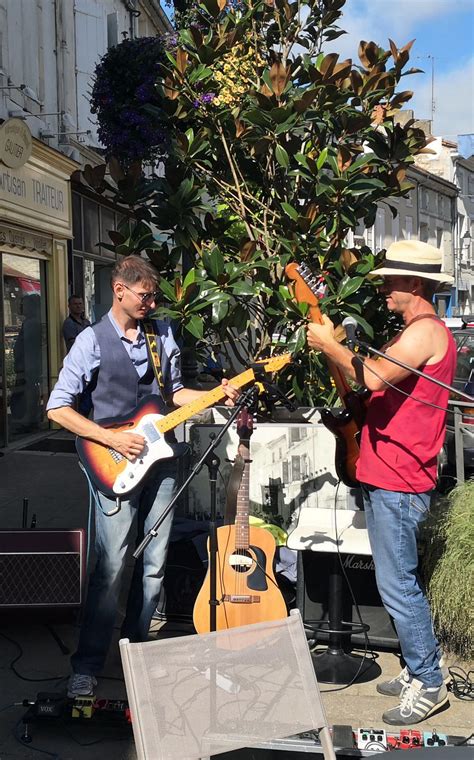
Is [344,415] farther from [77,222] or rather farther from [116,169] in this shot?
[77,222]

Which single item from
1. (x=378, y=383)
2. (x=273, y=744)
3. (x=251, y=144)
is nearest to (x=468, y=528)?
(x=378, y=383)

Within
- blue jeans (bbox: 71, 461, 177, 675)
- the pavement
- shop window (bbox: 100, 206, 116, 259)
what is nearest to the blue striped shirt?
blue jeans (bbox: 71, 461, 177, 675)

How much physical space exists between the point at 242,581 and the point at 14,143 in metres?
6.94

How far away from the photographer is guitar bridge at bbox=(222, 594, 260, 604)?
3725 millimetres

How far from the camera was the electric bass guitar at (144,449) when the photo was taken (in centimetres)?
348

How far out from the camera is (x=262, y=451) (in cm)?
487

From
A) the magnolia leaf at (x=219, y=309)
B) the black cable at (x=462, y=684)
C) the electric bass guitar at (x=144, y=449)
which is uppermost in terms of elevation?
the magnolia leaf at (x=219, y=309)

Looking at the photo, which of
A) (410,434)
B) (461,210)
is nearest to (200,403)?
(410,434)

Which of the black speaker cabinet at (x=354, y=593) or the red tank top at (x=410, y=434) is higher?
the red tank top at (x=410, y=434)

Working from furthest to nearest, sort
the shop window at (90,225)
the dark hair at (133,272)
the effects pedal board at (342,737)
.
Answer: the shop window at (90,225) < the dark hair at (133,272) < the effects pedal board at (342,737)

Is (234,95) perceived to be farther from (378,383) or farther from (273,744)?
(273,744)

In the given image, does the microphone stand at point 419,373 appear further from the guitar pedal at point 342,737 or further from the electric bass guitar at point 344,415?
the guitar pedal at point 342,737

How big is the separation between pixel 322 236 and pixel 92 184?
144 cm

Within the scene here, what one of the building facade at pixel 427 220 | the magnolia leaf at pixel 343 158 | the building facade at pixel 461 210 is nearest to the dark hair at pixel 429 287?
the magnolia leaf at pixel 343 158
